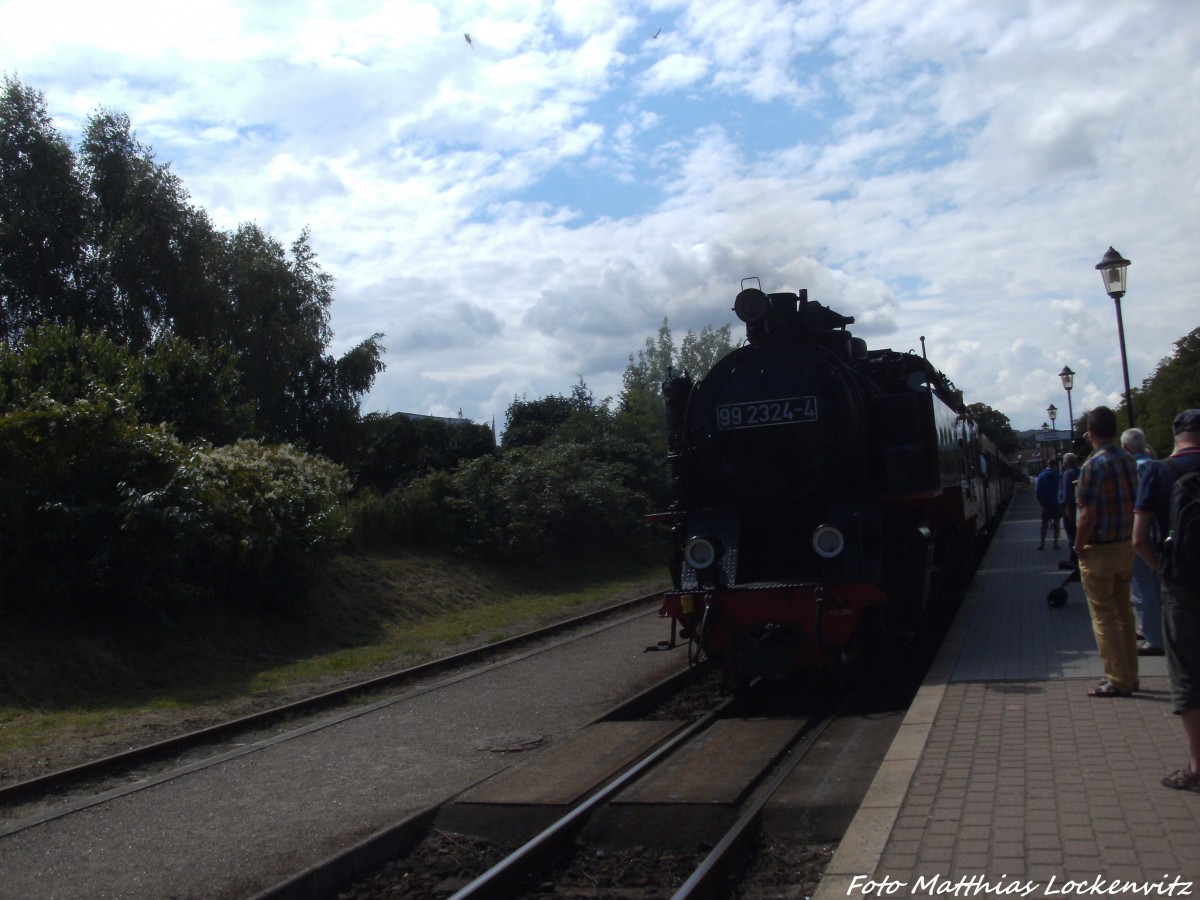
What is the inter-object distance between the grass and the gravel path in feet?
A: 7.73

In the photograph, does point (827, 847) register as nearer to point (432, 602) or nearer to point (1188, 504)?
point (1188, 504)

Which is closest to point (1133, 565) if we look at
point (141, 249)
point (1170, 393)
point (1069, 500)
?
point (1069, 500)

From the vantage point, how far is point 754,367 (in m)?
9.51

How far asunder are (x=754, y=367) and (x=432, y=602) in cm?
1063

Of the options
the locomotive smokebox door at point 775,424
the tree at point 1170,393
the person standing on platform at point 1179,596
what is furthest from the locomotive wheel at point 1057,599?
the tree at point 1170,393

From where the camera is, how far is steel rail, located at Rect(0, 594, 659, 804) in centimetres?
716

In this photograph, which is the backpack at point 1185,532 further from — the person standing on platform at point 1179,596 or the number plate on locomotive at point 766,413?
the number plate on locomotive at point 766,413

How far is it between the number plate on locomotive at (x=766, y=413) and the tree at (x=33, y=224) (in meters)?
24.6

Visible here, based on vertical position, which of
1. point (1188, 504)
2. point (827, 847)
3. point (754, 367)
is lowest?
point (827, 847)

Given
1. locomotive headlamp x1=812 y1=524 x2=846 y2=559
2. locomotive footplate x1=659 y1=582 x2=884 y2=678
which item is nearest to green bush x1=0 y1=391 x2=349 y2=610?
locomotive footplate x1=659 y1=582 x2=884 y2=678

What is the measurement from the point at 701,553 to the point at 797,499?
106 cm

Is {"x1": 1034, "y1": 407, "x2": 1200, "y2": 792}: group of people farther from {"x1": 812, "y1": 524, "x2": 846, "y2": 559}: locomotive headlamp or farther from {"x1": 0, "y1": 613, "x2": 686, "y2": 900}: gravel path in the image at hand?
{"x1": 0, "y1": 613, "x2": 686, "y2": 900}: gravel path

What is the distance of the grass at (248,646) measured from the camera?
10430 millimetres

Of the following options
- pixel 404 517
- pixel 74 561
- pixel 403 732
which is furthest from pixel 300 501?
pixel 403 732
